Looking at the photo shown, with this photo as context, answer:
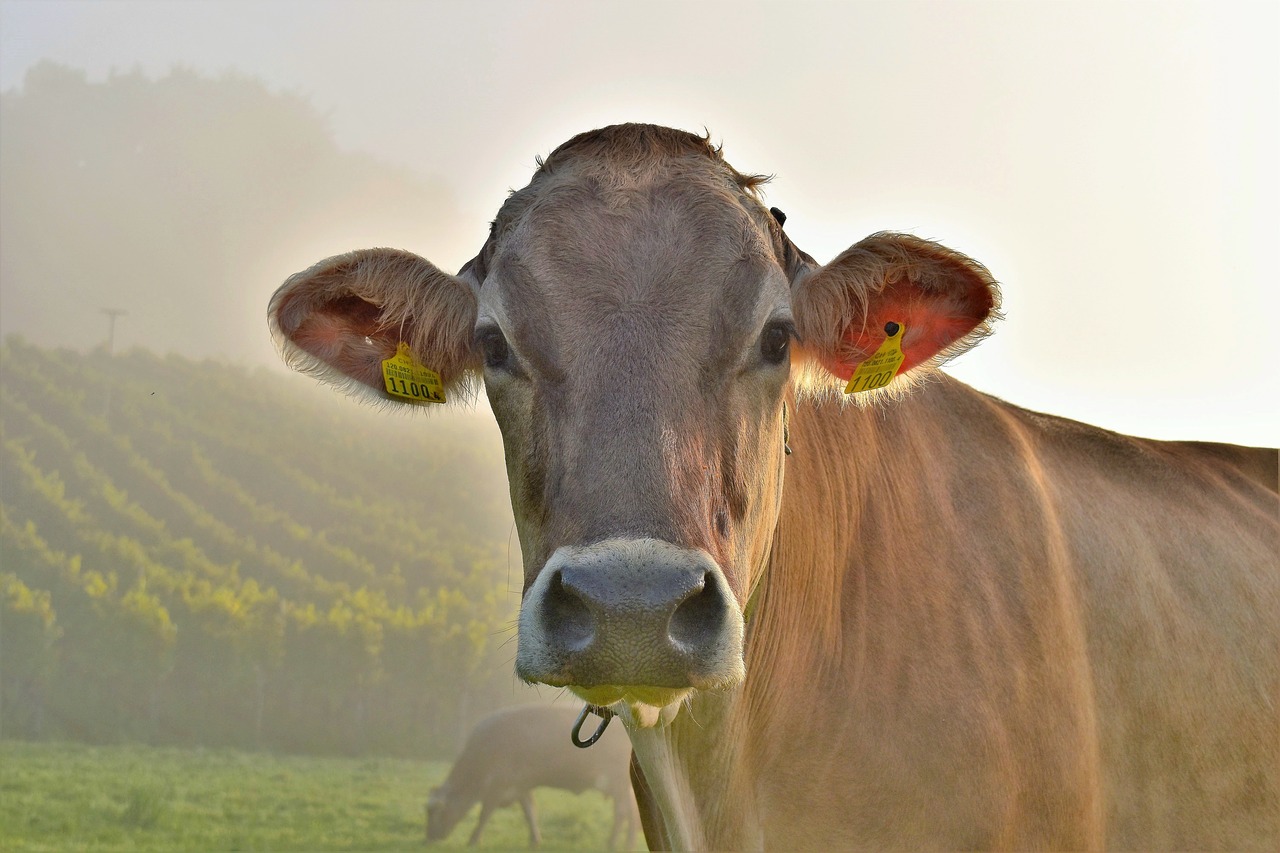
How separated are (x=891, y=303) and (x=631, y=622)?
6.14 feet

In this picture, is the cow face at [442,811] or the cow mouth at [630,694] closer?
the cow mouth at [630,694]

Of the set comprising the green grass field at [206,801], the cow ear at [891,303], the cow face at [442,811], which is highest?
the cow ear at [891,303]

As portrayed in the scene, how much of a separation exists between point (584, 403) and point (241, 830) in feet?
51.5

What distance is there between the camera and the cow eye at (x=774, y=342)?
319 centimetres

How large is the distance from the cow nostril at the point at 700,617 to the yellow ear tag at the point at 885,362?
4.85 ft

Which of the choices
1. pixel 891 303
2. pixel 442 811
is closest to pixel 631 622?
pixel 891 303

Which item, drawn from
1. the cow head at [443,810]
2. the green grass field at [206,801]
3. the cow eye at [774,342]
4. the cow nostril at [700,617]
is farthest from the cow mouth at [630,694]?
the cow head at [443,810]

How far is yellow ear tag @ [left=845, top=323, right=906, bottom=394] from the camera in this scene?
12.1 feet

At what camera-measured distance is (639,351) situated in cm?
286

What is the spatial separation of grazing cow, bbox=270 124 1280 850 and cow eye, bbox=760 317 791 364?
14mm

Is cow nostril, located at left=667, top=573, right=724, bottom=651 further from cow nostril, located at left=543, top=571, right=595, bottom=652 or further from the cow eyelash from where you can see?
the cow eyelash

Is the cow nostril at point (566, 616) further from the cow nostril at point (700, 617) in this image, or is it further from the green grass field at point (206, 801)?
the green grass field at point (206, 801)

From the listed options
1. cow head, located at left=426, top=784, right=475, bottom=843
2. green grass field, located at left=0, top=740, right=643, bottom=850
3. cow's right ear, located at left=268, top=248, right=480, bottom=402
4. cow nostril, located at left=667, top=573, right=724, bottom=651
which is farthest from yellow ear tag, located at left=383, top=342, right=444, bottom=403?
cow head, located at left=426, top=784, right=475, bottom=843

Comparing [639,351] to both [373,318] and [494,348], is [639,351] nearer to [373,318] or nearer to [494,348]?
[494,348]
